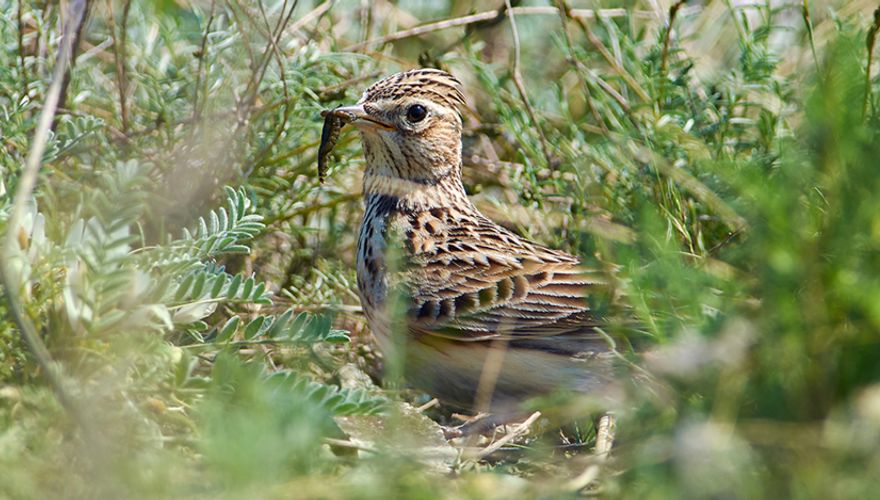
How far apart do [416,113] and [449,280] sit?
89 centimetres

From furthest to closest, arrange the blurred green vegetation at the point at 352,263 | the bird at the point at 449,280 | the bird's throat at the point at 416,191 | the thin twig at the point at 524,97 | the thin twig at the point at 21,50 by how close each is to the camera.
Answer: the thin twig at the point at 524,97 < the bird's throat at the point at 416,191 < the thin twig at the point at 21,50 < the bird at the point at 449,280 < the blurred green vegetation at the point at 352,263

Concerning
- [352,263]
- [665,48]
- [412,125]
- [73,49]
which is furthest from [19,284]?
[665,48]

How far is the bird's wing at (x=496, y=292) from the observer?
425 centimetres

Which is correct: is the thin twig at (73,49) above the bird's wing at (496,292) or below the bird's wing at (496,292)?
above

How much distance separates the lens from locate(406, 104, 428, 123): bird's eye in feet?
16.1

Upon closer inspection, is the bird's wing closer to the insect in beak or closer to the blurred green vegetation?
the blurred green vegetation

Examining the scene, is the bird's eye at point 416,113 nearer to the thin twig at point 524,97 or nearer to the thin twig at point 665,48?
the thin twig at point 524,97

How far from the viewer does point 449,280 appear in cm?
447

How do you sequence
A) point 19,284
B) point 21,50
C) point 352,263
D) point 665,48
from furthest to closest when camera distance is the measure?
point 352,263 → point 665,48 → point 21,50 → point 19,284

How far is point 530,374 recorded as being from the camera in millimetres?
4141

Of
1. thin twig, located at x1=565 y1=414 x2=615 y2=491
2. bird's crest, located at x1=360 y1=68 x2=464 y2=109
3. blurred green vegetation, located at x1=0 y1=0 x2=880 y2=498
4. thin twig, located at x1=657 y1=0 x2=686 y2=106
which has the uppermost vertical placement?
thin twig, located at x1=657 y1=0 x2=686 y2=106

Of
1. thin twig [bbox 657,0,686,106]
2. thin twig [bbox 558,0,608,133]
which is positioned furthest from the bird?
thin twig [bbox 657,0,686,106]

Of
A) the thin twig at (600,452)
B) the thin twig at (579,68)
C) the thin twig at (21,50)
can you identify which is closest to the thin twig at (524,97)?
the thin twig at (579,68)

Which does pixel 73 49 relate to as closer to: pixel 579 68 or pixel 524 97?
pixel 524 97
